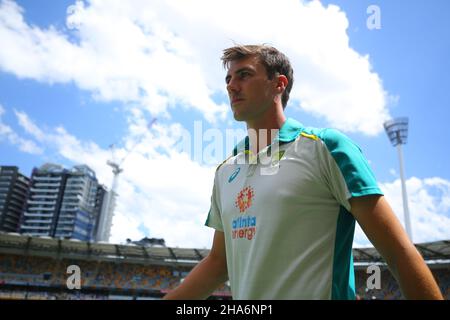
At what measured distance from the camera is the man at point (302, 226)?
3.83 ft

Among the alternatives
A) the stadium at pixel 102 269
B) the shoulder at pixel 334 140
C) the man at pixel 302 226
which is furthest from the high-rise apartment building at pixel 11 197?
the shoulder at pixel 334 140

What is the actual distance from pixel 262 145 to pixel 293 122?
0.20 meters

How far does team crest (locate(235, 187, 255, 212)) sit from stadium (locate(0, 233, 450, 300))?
1300 inches

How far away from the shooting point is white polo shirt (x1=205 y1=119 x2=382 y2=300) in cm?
126

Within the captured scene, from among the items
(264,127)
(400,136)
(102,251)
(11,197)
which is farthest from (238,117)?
(11,197)

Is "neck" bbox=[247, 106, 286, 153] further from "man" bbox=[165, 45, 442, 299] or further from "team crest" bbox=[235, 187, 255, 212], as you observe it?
"team crest" bbox=[235, 187, 255, 212]

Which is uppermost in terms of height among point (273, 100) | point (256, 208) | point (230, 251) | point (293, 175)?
point (273, 100)

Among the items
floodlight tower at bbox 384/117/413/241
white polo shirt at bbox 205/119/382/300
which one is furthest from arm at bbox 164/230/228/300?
floodlight tower at bbox 384/117/413/241

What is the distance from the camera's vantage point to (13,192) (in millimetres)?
117312

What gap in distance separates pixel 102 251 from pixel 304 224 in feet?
123

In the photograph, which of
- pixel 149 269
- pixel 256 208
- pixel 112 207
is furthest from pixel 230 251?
pixel 112 207

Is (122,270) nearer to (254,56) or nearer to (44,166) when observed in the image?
(254,56)

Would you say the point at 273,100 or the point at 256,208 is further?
the point at 273,100

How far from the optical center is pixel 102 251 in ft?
116
